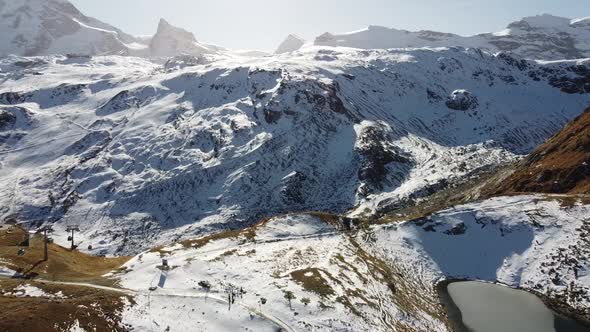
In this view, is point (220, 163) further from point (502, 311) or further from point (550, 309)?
point (550, 309)

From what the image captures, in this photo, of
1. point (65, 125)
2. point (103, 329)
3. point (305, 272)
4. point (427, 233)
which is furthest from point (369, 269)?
point (65, 125)

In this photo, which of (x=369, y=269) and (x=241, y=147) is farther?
(x=241, y=147)

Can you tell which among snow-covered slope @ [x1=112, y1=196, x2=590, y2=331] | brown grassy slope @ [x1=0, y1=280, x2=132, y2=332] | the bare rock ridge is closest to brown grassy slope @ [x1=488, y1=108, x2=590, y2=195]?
the bare rock ridge

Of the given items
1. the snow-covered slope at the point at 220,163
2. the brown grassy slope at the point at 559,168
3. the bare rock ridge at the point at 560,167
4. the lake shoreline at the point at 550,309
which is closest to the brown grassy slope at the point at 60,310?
the lake shoreline at the point at 550,309

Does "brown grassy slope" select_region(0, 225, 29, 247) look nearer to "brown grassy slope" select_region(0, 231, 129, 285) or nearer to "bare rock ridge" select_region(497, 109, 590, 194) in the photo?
"brown grassy slope" select_region(0, 231, 129, 285)

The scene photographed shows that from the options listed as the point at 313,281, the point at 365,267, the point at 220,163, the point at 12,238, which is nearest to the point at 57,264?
the point at 12,238

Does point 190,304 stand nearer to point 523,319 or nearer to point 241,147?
point 523,319
